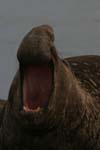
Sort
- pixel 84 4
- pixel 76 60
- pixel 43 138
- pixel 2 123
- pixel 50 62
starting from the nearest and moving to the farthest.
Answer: pixel 50 62
pixel 43 138
pixel 2 123
pixel 76 60
pixel 84 4

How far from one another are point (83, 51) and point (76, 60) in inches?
44.7

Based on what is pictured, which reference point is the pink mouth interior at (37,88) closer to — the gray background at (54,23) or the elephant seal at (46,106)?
the elephant seal at (46,106)

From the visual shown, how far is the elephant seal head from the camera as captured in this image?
1.24 meters

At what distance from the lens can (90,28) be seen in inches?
122

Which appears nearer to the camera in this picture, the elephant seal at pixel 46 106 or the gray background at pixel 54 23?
the elephant seal at pixel 46 106

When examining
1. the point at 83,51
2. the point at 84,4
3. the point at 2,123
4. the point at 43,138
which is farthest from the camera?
the point at 84,4

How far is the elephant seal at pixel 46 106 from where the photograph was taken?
4.04 ft

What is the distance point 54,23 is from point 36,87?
185 cm

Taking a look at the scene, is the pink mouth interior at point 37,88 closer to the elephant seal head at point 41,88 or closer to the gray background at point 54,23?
the elephant seal head at point 41,88

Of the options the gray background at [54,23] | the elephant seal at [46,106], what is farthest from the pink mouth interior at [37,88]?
the gray background at [54,23]

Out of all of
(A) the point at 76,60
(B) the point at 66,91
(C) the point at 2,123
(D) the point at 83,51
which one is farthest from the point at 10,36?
(B) the point at 66,91

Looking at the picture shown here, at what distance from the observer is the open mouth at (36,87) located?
126cm

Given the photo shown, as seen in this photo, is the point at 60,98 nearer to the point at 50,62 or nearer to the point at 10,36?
the point at 50,62

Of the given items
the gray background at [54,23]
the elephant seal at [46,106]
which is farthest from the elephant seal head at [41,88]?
the gray background at [54,23]
